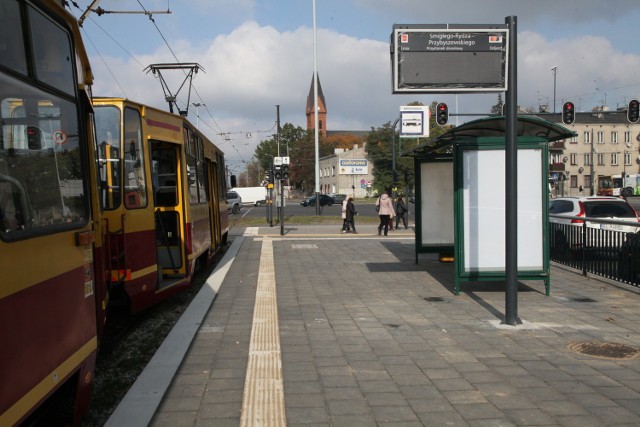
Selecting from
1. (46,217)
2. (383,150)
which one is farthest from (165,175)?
(383,150)

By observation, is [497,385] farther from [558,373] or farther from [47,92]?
[47,92]

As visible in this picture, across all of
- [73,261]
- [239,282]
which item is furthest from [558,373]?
[239,282]

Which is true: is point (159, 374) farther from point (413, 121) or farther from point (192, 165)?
point (413, 121)

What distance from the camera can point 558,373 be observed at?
5.38m

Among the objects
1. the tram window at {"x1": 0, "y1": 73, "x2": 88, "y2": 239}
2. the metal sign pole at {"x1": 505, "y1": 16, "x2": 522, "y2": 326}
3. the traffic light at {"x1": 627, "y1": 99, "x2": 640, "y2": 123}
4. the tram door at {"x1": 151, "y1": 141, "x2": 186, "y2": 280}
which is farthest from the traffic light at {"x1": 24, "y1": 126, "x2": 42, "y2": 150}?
the traffic light at {"x1": 627, "y1": 99, "x2": 640, "y2": 123}

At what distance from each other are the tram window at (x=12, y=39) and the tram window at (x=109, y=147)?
13.7 ft

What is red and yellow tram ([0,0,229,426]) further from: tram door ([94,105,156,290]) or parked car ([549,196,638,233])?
parked car ([549,196,638,233])

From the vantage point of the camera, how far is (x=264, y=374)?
213 inches

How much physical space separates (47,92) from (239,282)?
7.88m

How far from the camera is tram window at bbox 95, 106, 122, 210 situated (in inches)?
285

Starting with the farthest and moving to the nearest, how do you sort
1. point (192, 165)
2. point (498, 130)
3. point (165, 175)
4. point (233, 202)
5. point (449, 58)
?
point (233, 202), point (498, 130), point (192, 165), point (165, 175), point (449, 58)

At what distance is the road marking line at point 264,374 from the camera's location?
440 centimetres

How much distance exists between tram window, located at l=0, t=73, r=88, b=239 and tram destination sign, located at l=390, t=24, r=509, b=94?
178 inches

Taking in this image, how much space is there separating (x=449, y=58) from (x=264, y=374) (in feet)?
14.7
